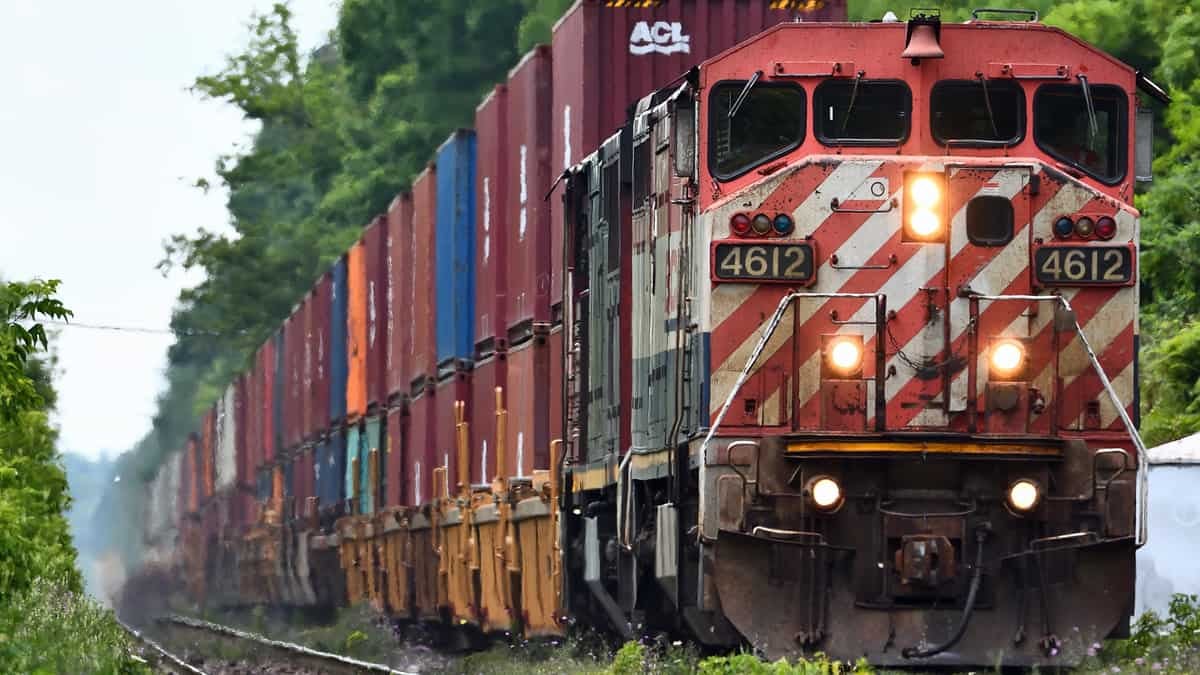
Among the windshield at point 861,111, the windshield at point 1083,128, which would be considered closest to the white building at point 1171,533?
the windshield at point 1083,128

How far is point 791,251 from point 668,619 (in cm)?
330

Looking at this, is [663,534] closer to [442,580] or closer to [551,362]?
[551,362]

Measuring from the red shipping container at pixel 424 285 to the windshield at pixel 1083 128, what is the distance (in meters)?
13.0

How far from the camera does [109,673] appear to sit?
50.3ft

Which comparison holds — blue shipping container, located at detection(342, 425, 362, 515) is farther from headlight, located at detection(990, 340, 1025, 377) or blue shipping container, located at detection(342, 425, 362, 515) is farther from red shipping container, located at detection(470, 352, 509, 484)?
headlight, located at detection(990, 340, 1025, 377)

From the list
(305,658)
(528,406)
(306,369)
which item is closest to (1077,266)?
(528,406)

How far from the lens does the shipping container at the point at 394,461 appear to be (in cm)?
2611

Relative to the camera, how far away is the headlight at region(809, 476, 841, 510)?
36.6ft

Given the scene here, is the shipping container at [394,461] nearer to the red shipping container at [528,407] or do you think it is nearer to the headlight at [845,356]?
the red shipping container at [528,407]

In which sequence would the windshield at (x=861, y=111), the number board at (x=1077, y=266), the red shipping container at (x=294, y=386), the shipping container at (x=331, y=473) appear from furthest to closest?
the red shipping container at (x=294, y=386)
the shipping container at (x=331, y=473)
the windshield at (x=861, y=111)
the number board at (x=1077, y=266)

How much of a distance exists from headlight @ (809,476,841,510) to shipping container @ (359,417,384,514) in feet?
56.5

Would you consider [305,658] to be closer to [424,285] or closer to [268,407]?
[424,285]

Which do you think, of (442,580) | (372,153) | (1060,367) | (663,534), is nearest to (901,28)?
(1060,367)

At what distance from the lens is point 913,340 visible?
37.6 ft
